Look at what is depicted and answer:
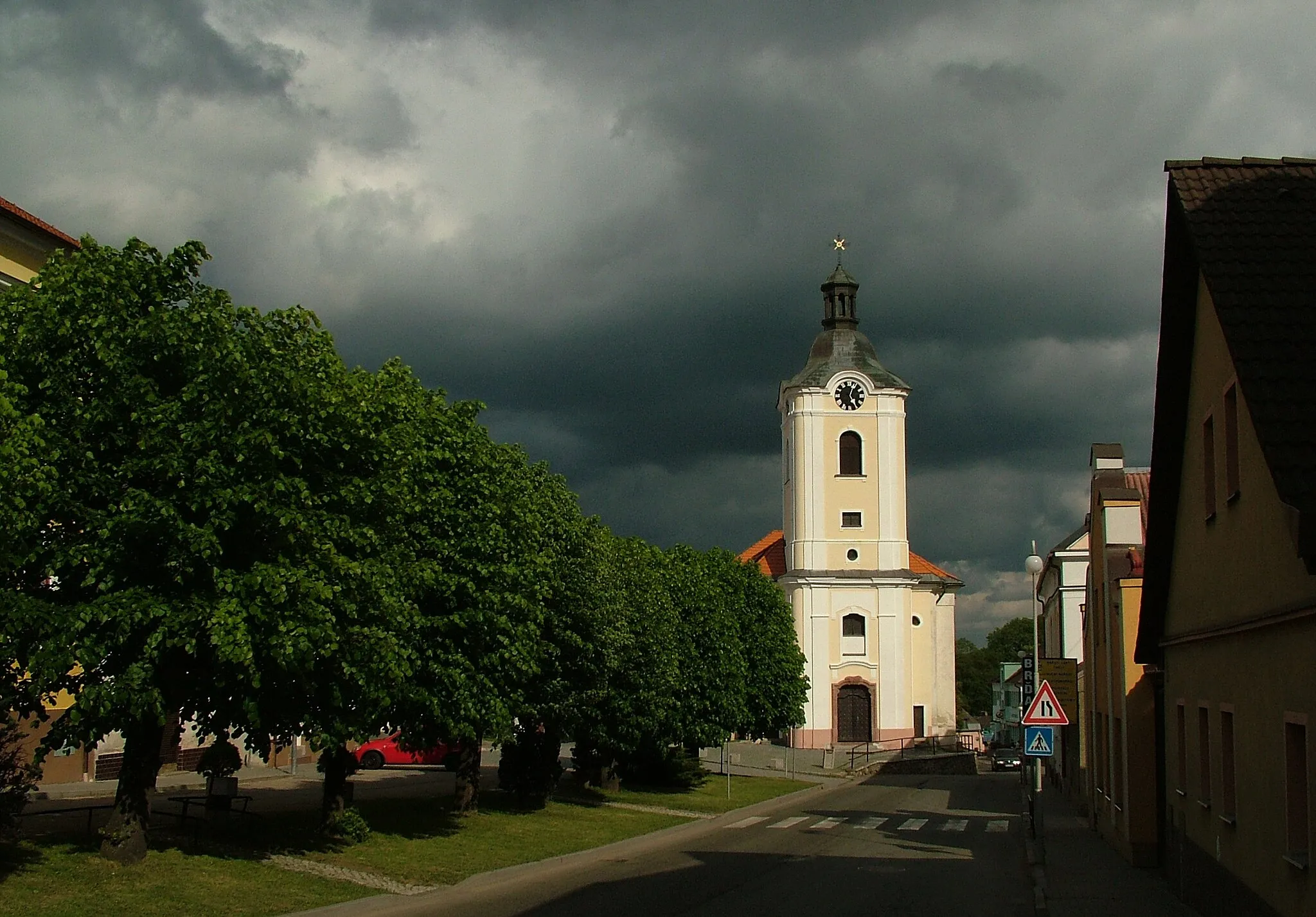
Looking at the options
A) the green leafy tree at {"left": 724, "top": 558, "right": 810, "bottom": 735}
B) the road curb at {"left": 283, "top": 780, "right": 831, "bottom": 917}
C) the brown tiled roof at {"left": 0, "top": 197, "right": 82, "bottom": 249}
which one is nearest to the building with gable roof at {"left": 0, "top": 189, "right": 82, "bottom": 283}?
the brown tiled roof at {"left": 0, "top": 197, "right": 82, "bottom": 249}

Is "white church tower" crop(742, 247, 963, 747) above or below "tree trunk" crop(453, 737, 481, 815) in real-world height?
above

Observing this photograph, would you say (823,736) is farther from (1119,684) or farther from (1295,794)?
(1295,794)

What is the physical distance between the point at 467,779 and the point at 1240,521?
62.2ft

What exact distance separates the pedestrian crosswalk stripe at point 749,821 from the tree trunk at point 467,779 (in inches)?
298

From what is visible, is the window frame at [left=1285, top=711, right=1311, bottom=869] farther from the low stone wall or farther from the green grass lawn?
the low stone wall

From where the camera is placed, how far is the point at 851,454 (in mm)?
78188

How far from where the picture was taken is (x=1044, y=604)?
81.2m

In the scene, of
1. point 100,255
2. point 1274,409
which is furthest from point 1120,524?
point 100,255

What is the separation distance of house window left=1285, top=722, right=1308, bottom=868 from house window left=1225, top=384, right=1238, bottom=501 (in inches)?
A: 114

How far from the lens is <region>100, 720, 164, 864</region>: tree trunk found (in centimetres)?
1717

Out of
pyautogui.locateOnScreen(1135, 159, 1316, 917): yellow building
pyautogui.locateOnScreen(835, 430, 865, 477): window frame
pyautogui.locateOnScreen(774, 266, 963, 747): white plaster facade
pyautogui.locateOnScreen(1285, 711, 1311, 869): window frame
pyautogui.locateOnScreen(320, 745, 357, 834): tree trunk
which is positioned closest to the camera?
pyautogui.locateOnScreen(1135, 159, 1316, 917): yellow building

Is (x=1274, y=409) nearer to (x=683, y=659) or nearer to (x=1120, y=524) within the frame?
(x=1120, y=524)

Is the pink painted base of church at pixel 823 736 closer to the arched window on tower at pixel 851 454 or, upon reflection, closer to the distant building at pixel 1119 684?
the arched window on tower at pixel 851 454

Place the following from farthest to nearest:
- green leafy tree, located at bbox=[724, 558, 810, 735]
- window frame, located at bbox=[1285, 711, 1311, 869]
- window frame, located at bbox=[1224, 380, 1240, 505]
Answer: green leafy tree, located at bbox=[724, 558, 810, 735]
window frame, located at bbox=[1224, 380, 1240, 505]
window frame, located at bbox=[1285, 711, 1311, 869]
